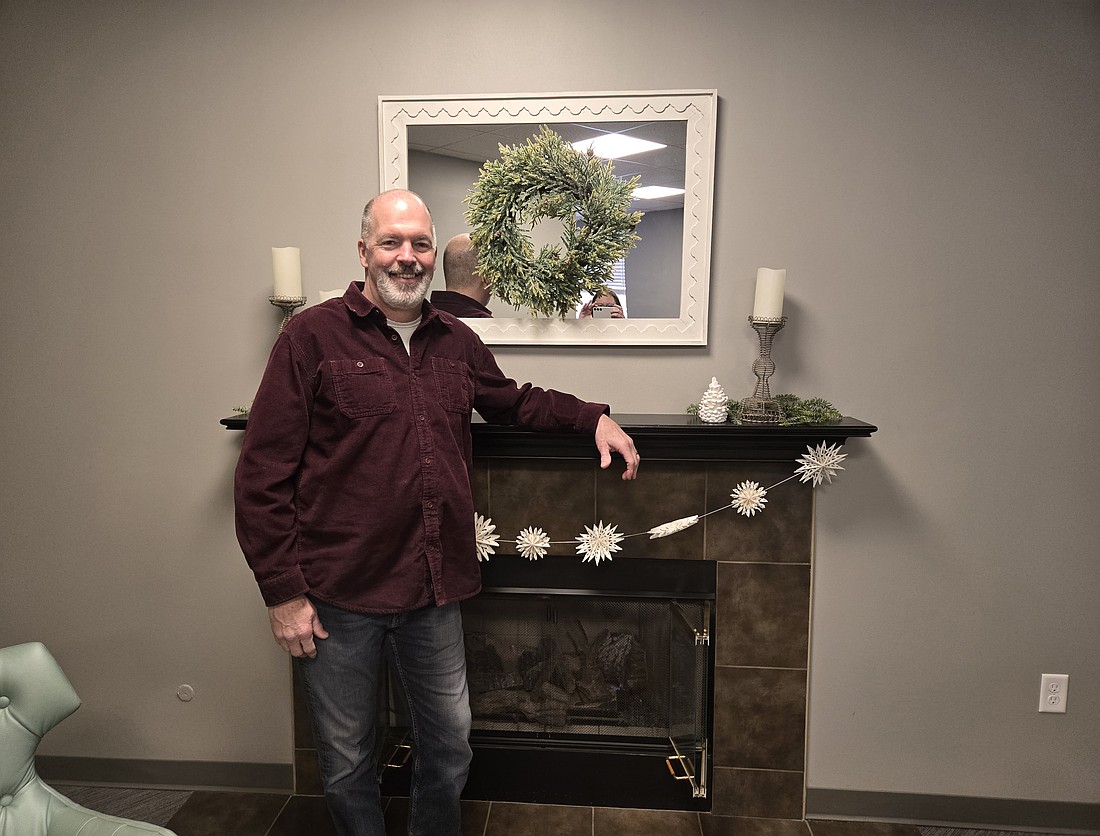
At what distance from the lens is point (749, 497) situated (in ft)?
6.40

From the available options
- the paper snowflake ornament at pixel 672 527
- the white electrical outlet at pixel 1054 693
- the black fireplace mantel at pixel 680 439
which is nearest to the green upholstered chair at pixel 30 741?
the black fireplace mantel at pixel 680 439

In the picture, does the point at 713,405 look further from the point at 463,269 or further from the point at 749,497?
the point at 463,269

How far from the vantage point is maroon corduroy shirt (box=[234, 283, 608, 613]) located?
1.48m

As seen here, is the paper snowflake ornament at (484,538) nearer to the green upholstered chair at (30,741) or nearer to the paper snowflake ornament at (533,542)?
the paper snowflake ornament at (533,542)

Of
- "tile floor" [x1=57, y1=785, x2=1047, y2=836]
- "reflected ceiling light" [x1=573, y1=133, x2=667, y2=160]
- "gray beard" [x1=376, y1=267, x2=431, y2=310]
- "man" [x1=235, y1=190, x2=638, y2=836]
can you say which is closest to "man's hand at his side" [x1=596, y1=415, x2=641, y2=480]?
"man" [x1=235, y1=190, x2=638, y2=836]

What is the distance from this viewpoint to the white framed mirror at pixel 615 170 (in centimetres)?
191

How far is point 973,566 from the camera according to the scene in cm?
202

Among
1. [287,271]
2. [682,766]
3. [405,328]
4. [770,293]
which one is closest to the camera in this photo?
[405,328]

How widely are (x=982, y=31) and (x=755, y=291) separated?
907 mm

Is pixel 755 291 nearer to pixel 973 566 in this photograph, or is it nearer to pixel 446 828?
pixel 973 566

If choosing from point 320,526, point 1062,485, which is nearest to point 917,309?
point 1062,485

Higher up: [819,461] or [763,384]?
[763,384]

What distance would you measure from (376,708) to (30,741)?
27.0 inches

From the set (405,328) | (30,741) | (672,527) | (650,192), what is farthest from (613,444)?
(30,741)
